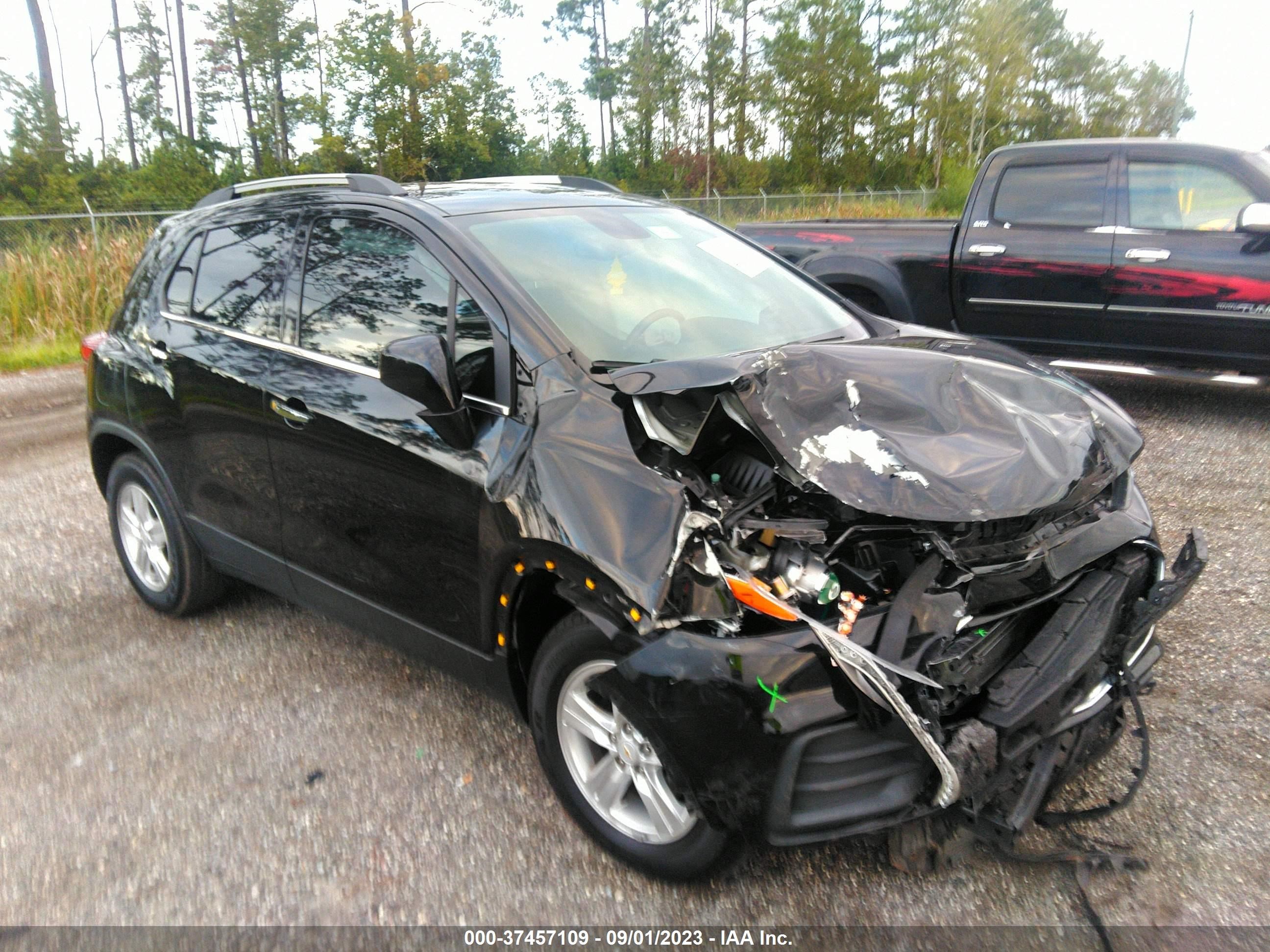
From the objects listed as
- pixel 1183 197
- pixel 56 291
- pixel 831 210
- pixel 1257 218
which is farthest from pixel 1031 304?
pixel 831 210

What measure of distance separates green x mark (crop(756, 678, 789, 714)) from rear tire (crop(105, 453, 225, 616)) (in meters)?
A: 2.91

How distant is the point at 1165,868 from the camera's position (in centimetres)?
255

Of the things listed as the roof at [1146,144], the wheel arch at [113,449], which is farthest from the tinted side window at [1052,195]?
the wheel arch at [113,449]

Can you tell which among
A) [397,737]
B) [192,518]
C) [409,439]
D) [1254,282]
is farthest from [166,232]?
[1254,282]

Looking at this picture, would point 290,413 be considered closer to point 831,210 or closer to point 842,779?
point 842,779

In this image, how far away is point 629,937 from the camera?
2.43 metres

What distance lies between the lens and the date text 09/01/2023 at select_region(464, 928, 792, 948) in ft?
7.88

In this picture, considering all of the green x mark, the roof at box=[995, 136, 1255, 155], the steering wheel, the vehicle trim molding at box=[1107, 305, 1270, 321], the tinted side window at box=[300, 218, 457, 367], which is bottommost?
the green x mark

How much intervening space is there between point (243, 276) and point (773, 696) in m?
2.80

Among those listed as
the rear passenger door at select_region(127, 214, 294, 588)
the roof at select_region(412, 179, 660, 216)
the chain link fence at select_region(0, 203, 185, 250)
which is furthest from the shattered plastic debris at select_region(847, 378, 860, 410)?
the chain link fence at select_region(0, 203, 185, 250)

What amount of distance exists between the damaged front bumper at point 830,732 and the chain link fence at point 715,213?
1018 centimetres

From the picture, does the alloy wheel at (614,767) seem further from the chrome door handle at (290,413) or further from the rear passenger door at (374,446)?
the chrome door handle at (290,413)

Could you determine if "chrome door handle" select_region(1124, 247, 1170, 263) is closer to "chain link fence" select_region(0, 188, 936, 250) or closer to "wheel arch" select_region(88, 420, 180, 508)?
"chain link fence" select_region(0, 188, 936, 250)

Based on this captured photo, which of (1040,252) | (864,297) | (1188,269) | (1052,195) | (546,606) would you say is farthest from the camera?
(864,297)
